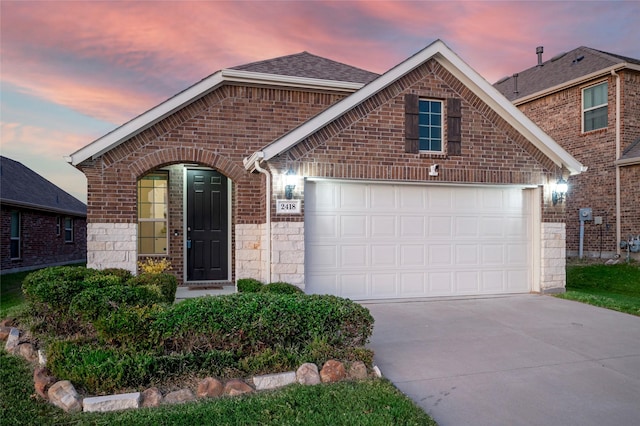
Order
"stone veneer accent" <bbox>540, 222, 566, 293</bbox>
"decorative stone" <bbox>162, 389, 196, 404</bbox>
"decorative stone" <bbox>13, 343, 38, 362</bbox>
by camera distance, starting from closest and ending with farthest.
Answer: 1. "decorative stone" <bbox>162, 389, 196, 404</bbox>
2. "decorative stone" <bbox>13, 343, 38, 362</bbox>
3. "stone veneer accent" <bbox>540, 222, 566, 293</bbox>

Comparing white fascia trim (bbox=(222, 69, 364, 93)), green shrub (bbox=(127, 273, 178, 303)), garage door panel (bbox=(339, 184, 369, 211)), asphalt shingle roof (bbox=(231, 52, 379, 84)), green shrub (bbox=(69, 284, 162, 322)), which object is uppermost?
asphalt shingle roof (bbox=(231, 52, 379, 84))

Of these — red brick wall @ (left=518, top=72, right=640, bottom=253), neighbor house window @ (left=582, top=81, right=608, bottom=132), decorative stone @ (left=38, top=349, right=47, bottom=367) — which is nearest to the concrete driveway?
decorative stone @ (left=38, top=349, right=47, bottom=367)

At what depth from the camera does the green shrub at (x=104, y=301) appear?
501 cm

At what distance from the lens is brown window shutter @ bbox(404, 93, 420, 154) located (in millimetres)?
9422

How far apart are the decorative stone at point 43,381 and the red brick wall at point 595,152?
53.5 feet

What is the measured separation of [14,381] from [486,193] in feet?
29.7

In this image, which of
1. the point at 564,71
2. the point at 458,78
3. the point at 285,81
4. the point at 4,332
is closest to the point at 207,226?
the point at 285,81

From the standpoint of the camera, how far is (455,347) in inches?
238

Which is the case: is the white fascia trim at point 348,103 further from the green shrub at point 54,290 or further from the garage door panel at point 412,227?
the green shrub at point 54,290

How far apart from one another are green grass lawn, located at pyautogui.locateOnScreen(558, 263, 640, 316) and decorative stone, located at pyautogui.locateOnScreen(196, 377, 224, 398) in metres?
8.20

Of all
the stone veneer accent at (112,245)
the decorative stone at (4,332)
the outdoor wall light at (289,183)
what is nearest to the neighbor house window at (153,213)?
the stone veneer accent at (112,245)

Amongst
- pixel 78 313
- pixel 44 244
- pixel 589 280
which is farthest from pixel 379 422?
pixel 44 244

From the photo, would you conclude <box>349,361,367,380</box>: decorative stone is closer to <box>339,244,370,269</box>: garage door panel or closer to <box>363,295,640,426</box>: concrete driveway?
<box>363,295,640,426</box>: concrete driveway

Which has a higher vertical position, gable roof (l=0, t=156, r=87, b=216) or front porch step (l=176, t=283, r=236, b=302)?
gable roof (l=0, t=156, r=87, b=216)
